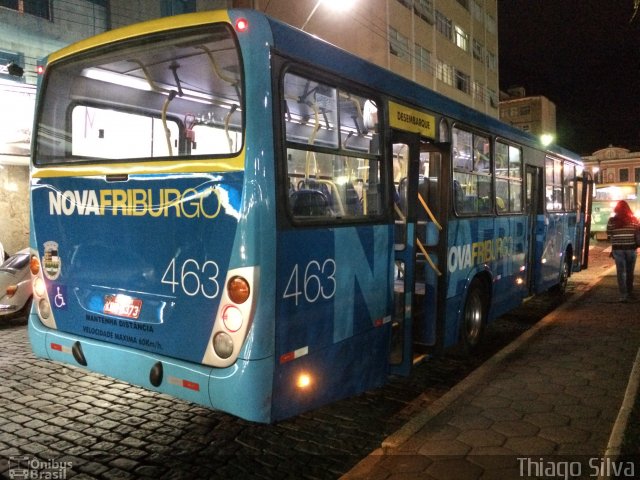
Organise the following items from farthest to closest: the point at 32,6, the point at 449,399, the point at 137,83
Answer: the point at 32,6
the point at 449,399
the point at 137,83

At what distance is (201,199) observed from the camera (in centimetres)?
370

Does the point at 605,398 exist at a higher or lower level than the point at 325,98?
lower

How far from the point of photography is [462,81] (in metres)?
37.8

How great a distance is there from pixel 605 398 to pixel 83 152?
5.39 m

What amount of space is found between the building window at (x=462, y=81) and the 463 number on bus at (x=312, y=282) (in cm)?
3593

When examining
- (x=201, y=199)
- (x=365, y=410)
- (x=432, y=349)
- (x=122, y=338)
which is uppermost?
(x=201, y=199)

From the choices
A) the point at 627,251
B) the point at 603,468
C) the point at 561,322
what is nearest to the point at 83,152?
the point at 603,468

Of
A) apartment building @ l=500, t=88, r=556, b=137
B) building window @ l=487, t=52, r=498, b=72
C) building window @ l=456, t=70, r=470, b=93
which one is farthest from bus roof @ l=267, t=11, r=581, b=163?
apartment building @ l=500, t=88, r=556, b=137

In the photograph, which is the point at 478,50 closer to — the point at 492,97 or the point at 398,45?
the point at 492,97

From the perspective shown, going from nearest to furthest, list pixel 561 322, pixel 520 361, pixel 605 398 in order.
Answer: pixel 605 398 → pixel 520 361 → pixel 561 322

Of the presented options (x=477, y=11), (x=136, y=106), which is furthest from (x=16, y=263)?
(x=477, y=11)

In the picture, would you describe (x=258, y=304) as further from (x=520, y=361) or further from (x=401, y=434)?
(x=520, y=361)

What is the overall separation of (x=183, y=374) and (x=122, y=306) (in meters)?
0.85

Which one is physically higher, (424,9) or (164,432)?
(424,9)
